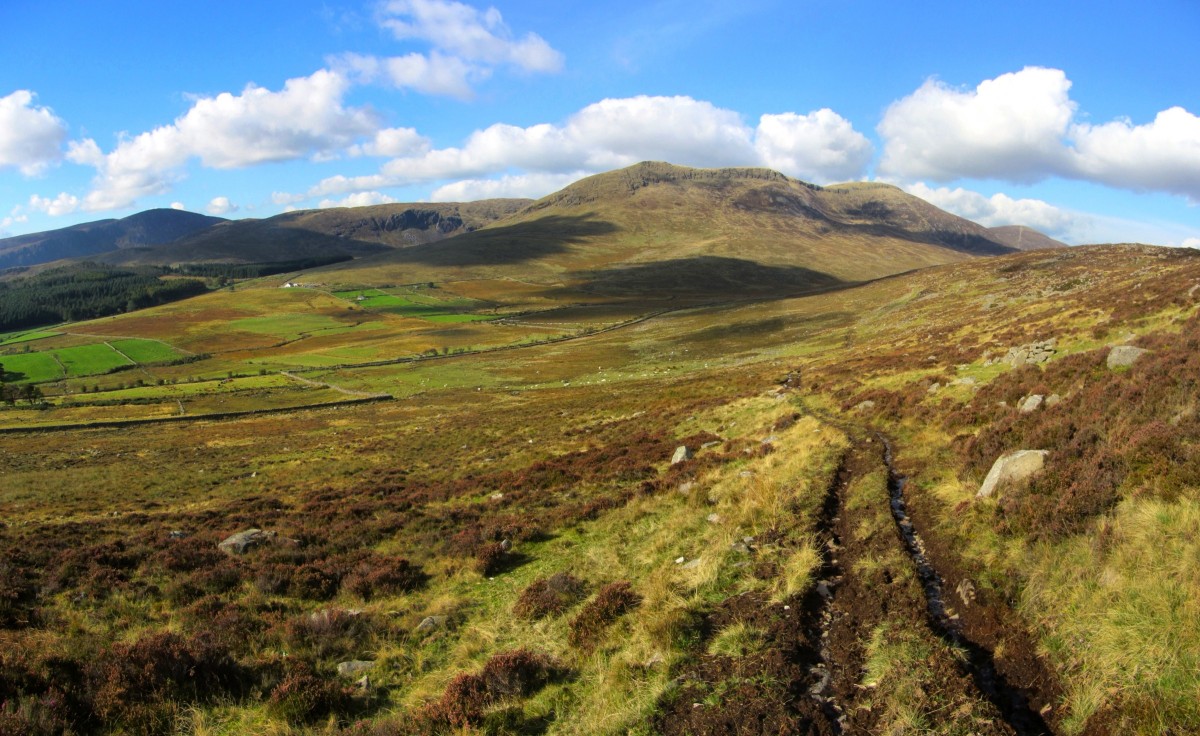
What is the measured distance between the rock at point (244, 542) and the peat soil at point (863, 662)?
14.8 meters

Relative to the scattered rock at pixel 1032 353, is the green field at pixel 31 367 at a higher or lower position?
lower

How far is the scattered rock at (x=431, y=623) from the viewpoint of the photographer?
1158 cm

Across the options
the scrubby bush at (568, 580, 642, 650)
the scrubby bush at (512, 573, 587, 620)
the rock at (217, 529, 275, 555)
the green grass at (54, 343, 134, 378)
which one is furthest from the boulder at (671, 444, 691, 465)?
the green grass at (54, 343, 134, 378)

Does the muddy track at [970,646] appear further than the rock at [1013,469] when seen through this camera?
No

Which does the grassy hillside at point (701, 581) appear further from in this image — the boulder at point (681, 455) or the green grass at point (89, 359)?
the green grass at point (89, 359)

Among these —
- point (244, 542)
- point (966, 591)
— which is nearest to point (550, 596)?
point (966, 591)

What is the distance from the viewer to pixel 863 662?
833 cm

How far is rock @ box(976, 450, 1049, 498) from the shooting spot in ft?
41.4

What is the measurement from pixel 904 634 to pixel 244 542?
18185 millimetres

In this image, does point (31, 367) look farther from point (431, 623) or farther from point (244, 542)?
point (431, 623)

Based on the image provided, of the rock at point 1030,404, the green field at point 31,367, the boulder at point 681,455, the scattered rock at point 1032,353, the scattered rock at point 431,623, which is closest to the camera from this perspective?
the scattered rock at point 431,623

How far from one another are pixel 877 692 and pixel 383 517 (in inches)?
749

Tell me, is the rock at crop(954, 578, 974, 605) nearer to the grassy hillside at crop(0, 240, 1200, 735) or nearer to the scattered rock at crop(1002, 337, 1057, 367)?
the grassy hillside at crop(0, 240, 1200, 735)

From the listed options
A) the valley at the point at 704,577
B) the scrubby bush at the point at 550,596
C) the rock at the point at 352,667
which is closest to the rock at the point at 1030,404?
the valley at the point at 704,577
